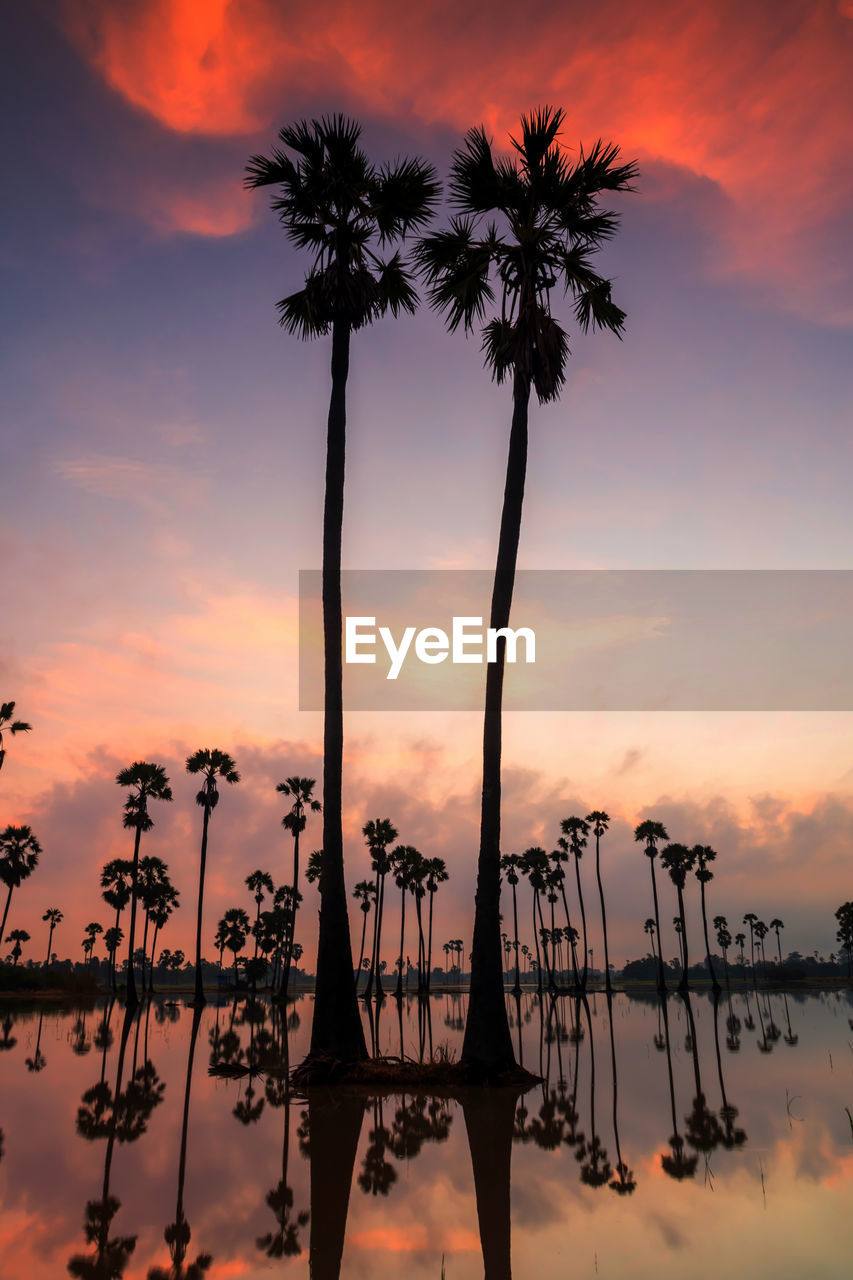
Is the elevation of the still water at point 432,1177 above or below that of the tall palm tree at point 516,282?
below

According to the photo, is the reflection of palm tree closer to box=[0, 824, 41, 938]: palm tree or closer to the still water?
the still water

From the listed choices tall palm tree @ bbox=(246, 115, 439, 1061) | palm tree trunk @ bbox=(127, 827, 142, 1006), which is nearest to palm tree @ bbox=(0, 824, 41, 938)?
palm tree trunk @ bbox=(127, 827, 142, 1006)

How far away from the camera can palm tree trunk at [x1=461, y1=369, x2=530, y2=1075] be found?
1445cm

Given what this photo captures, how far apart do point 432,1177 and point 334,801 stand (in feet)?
30.1

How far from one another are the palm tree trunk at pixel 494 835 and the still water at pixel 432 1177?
3.54 feet

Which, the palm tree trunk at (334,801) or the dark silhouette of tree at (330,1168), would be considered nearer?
the dark silhouette of tree at (330,1168)

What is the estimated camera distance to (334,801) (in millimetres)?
16859

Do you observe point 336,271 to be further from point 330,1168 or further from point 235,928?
point 235,928

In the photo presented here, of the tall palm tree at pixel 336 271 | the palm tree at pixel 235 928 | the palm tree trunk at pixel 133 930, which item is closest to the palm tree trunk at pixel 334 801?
the tall palm tree at pixel 336 271

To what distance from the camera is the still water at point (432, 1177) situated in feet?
19.6

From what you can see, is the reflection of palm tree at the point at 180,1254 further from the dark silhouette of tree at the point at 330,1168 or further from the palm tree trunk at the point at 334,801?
the palm tree trunk at the point at 334,801

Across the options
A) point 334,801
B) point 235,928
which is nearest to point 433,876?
point 235,928

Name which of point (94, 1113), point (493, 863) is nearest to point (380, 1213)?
point (94, 1113)

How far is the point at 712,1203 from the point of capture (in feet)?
23.0
